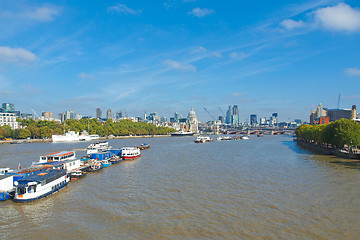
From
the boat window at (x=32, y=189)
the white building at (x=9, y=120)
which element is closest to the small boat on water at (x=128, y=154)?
the boat window at (x=32, y=189)

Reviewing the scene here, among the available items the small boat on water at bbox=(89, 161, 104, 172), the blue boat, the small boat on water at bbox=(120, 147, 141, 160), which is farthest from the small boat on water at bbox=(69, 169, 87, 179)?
the small boat on water at bbox=(120, 147, 141, 160)

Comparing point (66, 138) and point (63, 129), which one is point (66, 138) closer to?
point (66, 138)

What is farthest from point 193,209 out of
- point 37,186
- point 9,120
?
point 9,120

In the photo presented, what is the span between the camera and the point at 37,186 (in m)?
24.0

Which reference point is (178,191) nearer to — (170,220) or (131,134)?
(170,220)

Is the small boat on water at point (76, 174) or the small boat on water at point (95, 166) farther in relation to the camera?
the small boat on water at point (95, 166)

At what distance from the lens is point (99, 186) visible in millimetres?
29703

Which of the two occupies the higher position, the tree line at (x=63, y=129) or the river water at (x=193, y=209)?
the tree line at (x=63, y=129)

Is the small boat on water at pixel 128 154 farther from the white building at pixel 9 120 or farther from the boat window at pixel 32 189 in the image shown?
the white building at pixel 9 120

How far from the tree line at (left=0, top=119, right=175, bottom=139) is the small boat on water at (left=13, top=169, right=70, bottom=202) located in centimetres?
11122

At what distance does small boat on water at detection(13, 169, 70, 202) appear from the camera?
76.0 feet

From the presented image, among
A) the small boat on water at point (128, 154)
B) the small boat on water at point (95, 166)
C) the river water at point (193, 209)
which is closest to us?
the river water at point (193, 209)

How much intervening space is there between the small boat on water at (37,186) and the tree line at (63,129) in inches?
4379

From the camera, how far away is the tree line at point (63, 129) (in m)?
127
